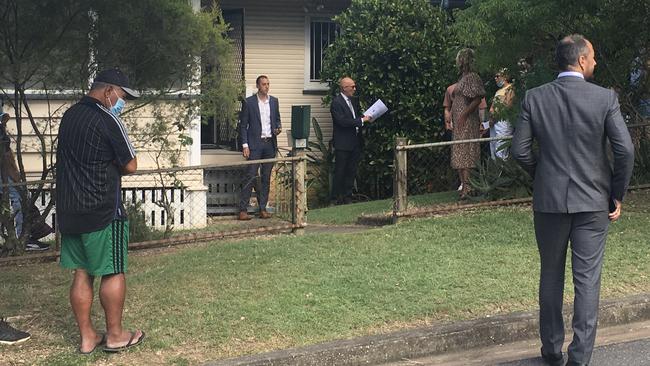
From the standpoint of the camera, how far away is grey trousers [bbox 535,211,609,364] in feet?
15.6

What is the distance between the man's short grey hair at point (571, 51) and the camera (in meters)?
4.80

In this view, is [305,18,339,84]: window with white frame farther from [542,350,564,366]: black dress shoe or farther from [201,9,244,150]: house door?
[542,350,564,366]: black dress shoe

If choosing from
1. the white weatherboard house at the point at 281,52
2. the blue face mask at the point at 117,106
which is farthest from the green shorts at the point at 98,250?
the white weatherboard house at the point at 281,52

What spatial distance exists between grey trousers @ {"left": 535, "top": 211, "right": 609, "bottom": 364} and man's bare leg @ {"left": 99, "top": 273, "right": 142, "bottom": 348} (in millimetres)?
2623

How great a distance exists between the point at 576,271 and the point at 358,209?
622 cm

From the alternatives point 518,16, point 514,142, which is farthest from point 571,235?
point 518,16

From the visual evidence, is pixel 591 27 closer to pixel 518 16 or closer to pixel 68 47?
pixel 518 16

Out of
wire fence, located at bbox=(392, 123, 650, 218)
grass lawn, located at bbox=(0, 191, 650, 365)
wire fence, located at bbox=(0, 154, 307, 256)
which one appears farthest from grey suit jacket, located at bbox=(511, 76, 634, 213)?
wire fence, located at bbox=(392, 123, 650, 218)

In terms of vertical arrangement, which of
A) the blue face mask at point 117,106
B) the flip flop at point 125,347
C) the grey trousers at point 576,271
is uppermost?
the blue face mask at point 117,106

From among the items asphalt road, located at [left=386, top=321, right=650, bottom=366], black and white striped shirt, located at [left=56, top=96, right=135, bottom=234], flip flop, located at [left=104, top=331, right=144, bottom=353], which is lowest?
asphalt road, located at [left=386, top=321, right=650, bottom=366]

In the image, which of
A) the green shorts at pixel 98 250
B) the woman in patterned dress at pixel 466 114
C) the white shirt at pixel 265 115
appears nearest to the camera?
the green shorts at pixel 98 250

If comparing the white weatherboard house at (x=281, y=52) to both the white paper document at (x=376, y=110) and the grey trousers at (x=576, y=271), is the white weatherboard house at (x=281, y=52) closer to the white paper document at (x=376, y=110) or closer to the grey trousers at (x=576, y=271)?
the white paper document at (x=376, y=110)

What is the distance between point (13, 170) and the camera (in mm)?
8430

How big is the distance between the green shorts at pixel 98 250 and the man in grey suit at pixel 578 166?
2.51m
